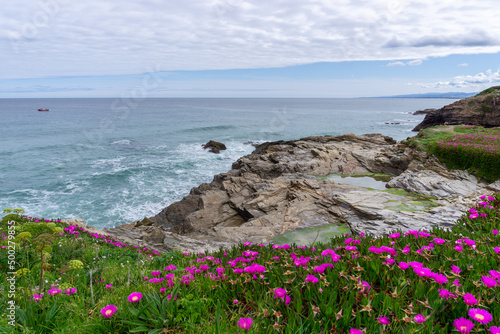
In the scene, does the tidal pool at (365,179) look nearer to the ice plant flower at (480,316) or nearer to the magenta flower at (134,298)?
the ice plant flower at (480,316)

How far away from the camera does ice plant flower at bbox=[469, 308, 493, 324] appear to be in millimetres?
1981


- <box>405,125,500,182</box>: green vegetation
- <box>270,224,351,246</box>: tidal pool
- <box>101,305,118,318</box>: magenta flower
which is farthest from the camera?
<box>405,125,500,182</box>: green vegetation

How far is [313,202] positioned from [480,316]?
41.0ft

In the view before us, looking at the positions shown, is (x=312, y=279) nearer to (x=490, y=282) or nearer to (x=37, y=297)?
(x=490, y=282)

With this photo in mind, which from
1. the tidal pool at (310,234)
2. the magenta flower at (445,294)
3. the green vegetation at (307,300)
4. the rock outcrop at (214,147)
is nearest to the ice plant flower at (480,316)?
the green vegetation at (307,300)

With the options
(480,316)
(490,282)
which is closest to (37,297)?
(480,316)

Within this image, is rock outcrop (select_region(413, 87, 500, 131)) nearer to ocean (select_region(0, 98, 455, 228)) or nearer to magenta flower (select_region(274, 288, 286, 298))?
ocean (select_region(0, 98, 455, 228))

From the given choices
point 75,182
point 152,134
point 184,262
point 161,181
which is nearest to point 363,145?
point 161,181

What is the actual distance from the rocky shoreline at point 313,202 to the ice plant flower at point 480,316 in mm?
5562

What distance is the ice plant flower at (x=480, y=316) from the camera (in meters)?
1.98

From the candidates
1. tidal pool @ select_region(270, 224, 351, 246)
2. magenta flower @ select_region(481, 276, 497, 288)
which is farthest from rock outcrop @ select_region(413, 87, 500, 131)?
magenta flower @ select_region(481, 276, 497, 288)

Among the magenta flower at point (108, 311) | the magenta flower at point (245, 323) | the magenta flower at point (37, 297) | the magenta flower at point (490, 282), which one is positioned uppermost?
the magenta flower at point (490, 282)

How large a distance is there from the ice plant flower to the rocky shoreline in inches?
219

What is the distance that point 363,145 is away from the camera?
29.1 metres
